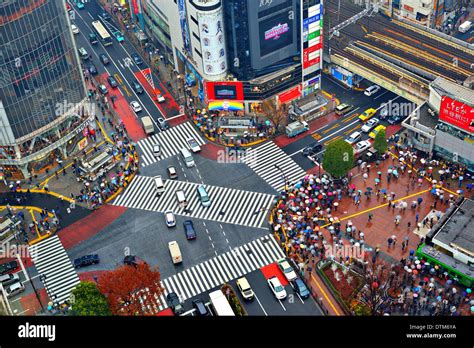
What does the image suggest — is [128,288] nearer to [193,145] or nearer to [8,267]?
[8,267]

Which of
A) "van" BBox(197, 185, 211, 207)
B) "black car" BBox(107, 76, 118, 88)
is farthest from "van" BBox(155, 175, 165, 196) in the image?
"black car" BBox(107, 76, 118, 88)

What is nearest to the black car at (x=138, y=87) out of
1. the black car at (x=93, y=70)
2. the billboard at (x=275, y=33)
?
the black car at (x=93, y=70)

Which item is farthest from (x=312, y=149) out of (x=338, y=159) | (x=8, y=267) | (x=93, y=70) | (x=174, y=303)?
(x=8, y=267)

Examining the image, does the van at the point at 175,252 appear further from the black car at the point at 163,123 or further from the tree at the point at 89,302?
the black car at the point at 163,123

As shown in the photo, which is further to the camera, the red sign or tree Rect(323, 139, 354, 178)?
tree Rect(323, 139, 354, 178)

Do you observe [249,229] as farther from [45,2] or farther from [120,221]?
[45,2]

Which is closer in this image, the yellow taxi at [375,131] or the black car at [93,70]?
the yellow taxi at [375,131]

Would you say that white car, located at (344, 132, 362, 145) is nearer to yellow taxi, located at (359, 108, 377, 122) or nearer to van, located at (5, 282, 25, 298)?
yellow taxi, located at (359, 108, 377, 122)
